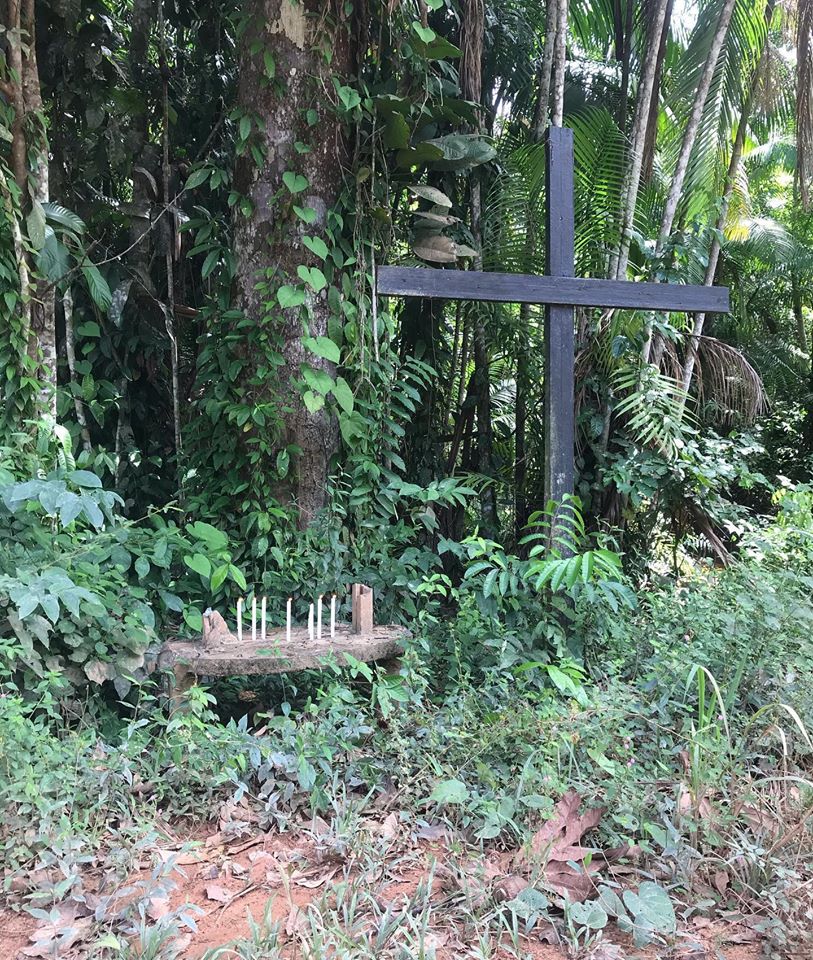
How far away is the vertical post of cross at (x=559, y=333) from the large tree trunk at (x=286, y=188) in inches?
45.3

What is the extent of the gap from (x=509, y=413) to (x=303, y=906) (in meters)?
4.15

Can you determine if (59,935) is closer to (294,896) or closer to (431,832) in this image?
(294,896)

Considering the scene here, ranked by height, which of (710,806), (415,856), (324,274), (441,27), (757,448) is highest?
(441,27)

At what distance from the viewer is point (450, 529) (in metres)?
5.26

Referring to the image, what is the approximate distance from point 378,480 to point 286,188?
156cm

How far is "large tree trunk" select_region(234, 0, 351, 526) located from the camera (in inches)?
155

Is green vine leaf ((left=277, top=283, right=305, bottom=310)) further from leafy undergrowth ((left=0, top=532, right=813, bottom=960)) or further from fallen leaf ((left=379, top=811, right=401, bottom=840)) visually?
fallen leaf ((left=379, top=811, right=401, bottom=840))

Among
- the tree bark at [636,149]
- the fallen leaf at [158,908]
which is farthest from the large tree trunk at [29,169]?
the tree bark at [636,149]

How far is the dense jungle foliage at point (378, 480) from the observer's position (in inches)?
91.0

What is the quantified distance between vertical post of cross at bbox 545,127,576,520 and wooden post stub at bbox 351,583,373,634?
952 millimetres

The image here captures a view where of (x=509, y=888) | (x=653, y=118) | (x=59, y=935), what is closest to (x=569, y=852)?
(x=509, y=888)

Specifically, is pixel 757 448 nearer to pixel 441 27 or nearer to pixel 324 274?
pixel 324 274

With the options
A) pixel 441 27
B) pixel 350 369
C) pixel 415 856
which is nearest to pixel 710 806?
pixel 415 856

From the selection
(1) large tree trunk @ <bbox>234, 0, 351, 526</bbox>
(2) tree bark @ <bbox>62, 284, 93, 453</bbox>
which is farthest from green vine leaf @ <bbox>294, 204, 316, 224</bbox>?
(2) tree bark @ <bbox>62, 284, 93, 453</bbox>
